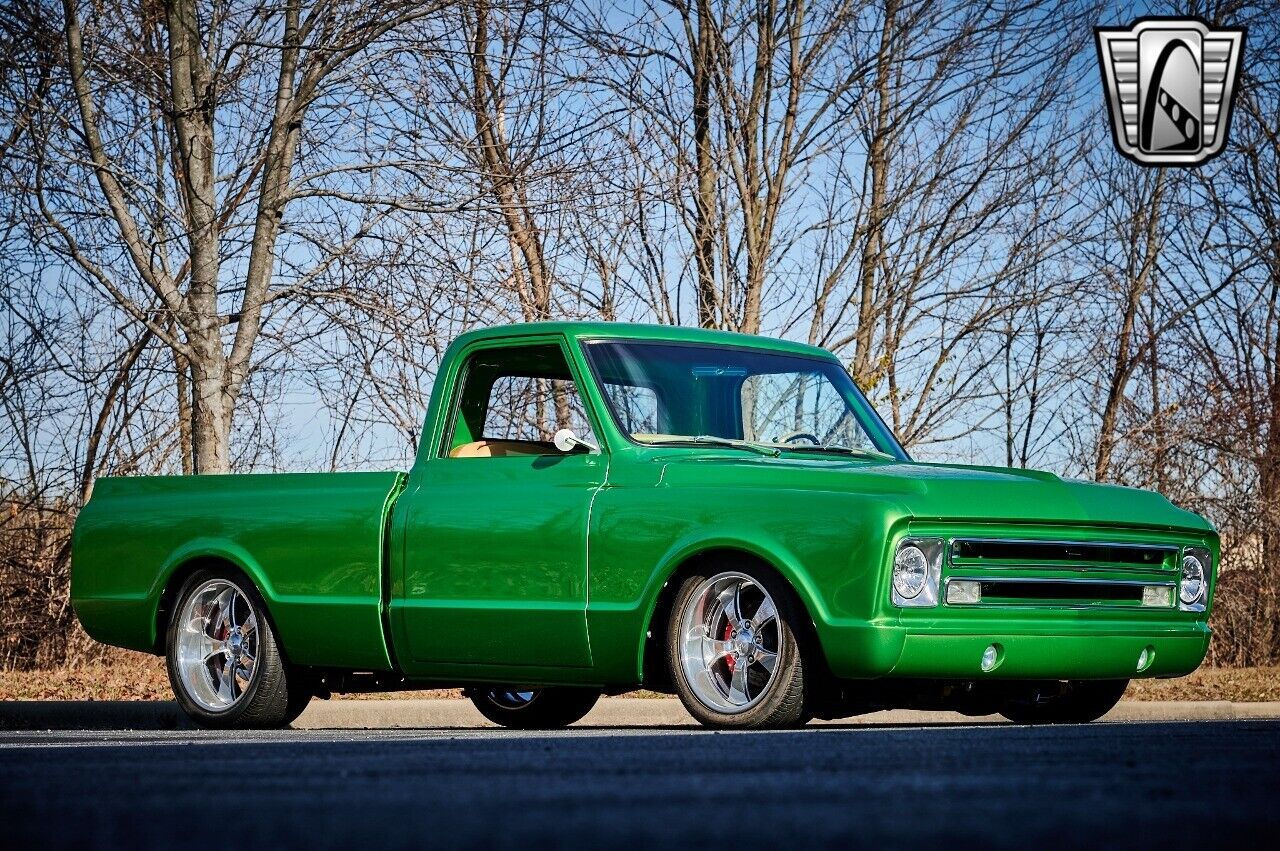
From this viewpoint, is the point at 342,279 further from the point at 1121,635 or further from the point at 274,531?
the point at 1121,635

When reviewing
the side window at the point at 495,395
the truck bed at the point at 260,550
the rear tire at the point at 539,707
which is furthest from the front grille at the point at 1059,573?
the rear tire at the point at 539,707

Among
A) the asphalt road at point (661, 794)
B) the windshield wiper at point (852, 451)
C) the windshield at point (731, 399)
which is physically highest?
the windshield at point (731, 399)

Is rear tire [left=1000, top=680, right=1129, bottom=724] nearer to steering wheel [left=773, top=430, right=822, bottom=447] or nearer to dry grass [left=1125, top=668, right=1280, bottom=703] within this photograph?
steering wheel [left=773, top=430, right=822, bottom=447]

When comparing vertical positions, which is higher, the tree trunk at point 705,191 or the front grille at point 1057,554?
the tree trunk at point 705,191

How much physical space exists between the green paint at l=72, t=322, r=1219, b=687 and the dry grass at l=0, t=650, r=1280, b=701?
3006 mm

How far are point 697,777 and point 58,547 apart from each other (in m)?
13.1

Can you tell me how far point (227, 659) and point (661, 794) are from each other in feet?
20.0

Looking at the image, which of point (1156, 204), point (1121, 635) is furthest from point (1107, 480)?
point (1121, 635)

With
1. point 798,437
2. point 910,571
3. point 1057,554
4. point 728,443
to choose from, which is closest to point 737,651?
point 910,571

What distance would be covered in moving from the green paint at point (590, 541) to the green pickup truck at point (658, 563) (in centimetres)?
1

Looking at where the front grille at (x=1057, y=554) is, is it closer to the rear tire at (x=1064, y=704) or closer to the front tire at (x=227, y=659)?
the rear tire at (x=1064, y=704)

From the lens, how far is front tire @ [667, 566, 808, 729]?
805 centimetres

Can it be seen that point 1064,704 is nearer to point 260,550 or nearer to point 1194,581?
point 1194,581

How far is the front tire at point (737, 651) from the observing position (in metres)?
8.05
